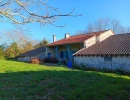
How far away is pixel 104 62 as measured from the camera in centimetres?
2028

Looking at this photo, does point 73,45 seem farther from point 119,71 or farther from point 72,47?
point 119,71

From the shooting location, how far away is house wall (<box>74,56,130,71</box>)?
18.1m

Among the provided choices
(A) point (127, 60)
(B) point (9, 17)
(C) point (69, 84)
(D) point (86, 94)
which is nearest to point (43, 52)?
(A) point (127, 60)

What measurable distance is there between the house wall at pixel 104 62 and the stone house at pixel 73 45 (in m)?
3.32

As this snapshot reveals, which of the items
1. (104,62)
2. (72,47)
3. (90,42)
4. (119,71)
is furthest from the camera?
(72,47)

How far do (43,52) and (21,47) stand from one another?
51.1 feet

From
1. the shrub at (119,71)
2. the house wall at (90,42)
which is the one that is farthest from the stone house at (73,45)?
the shrub at (119,71)

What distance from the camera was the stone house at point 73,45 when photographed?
26661 mm

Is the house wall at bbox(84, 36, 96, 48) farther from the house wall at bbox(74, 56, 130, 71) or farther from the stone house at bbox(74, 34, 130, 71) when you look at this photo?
the house wall at bbox(74, 56, 130, 71)

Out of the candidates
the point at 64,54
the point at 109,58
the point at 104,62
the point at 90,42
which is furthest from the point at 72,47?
the point at 109,58

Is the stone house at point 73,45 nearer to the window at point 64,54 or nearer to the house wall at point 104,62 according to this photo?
the window at point 64,54

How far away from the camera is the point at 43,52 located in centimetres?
3350

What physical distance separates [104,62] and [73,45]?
9.70 metres

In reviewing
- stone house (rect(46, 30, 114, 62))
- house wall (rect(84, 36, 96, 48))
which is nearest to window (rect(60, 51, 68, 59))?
stone house (rect(46, 30, 114, 62))
